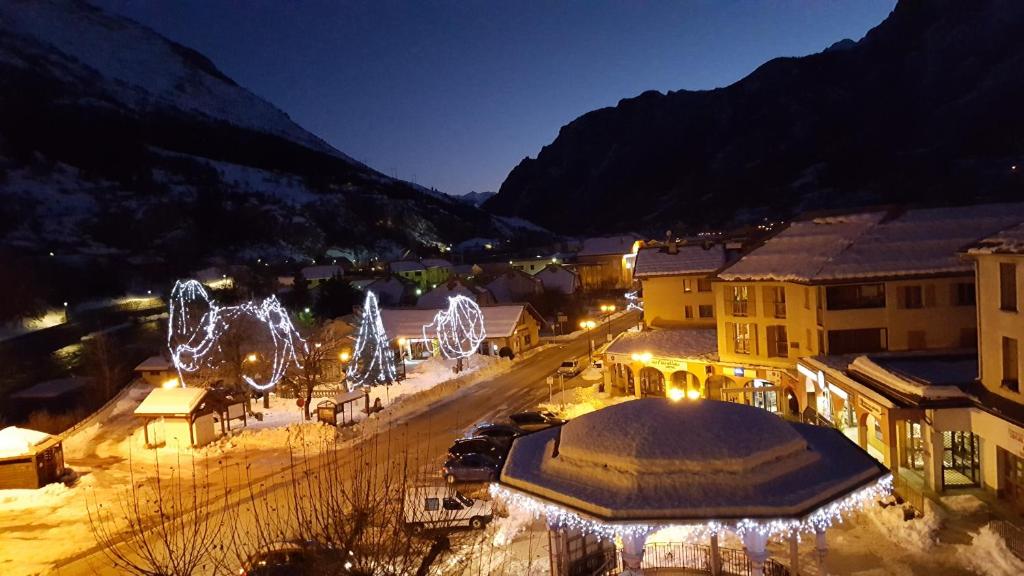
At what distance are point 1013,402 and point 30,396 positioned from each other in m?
61.1

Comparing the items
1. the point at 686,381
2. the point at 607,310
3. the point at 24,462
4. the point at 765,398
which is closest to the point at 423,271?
the point at 607,310

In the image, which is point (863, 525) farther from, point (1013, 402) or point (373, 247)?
point (373, 247)

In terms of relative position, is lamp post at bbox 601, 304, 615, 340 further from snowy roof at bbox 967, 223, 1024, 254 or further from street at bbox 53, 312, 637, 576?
snowy roof at bbox 967, 223, 1024, 254

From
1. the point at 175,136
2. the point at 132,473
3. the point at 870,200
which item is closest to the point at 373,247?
the point at 175,136

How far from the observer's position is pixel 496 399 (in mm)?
36094

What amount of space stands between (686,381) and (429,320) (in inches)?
910

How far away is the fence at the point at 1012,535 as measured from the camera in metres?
13.9

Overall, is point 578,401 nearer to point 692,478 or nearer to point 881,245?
point 881,245

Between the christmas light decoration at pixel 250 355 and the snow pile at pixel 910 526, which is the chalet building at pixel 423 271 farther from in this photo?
the snow pile at pixel 910 526

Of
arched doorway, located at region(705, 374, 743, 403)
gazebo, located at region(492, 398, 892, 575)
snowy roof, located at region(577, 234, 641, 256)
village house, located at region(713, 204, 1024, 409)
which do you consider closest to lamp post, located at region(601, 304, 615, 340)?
snowy roof, located at region(577, 234, 641, 256)

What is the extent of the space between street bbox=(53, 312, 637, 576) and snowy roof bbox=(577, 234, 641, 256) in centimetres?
4917

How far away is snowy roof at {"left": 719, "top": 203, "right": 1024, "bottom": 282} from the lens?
25234mm

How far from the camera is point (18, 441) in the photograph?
79.5 ft

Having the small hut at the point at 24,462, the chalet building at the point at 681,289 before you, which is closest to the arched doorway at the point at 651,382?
the chalet building at the point at 681,289
